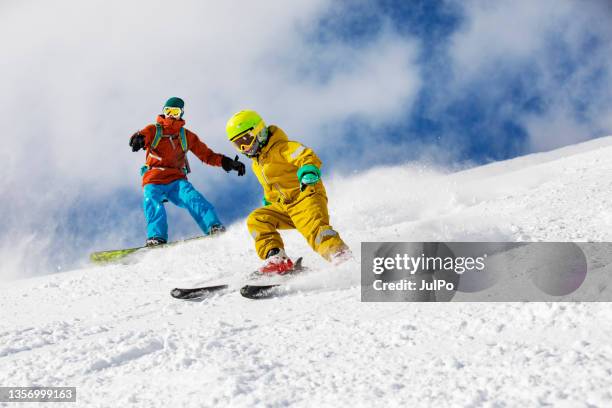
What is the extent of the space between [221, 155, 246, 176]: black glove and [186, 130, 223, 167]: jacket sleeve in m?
0.21

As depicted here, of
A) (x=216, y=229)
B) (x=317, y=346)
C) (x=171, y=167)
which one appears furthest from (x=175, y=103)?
(x=317, y=346)

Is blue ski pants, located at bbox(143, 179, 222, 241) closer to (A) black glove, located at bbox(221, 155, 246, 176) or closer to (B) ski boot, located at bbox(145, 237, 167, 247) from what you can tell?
(B) ski boot, located at bbox(145, 237, 167, 247)

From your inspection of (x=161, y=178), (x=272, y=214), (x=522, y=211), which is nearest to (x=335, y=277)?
(x=272, y=214)

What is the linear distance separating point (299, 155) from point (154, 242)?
357cm

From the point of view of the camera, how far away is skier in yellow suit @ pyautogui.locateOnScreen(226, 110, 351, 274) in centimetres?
436

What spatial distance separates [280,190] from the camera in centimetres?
477

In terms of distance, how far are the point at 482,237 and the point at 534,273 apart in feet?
4.62

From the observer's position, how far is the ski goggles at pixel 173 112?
26.5 feet

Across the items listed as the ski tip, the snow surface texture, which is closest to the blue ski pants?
the snow surface texture

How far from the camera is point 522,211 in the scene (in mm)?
5465

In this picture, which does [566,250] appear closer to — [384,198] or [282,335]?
[282,335]

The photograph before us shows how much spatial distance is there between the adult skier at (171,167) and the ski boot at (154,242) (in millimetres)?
30

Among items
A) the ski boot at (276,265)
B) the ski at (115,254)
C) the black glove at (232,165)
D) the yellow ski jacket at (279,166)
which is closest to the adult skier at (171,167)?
the black glove at (232,165)

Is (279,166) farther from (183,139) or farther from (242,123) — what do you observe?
(183,139)
